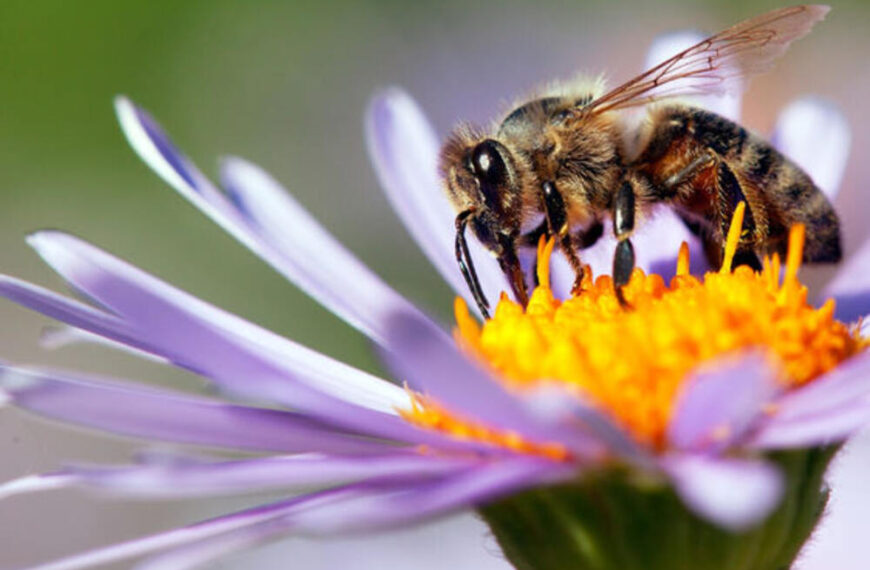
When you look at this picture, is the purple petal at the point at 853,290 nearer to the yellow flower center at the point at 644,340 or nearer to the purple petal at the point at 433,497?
the yellow flower center at the point at 644,340

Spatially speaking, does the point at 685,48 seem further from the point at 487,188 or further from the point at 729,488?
the point at 729,488

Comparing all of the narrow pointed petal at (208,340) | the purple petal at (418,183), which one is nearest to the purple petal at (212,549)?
the narrow pointed petal at (208,340)

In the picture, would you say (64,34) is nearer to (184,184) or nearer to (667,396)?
(184,184)

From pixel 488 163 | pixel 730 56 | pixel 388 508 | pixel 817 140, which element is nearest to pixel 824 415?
pixel 388 508

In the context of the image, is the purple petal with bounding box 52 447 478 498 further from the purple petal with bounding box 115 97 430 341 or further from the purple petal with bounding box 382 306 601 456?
the purple petal with bounding box 115 97 430 341

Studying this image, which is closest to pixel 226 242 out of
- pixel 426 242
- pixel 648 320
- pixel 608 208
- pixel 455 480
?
pixel 426 242

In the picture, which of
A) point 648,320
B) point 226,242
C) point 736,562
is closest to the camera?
point 736,562

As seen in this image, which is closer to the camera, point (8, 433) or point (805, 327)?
point (805, 327)
